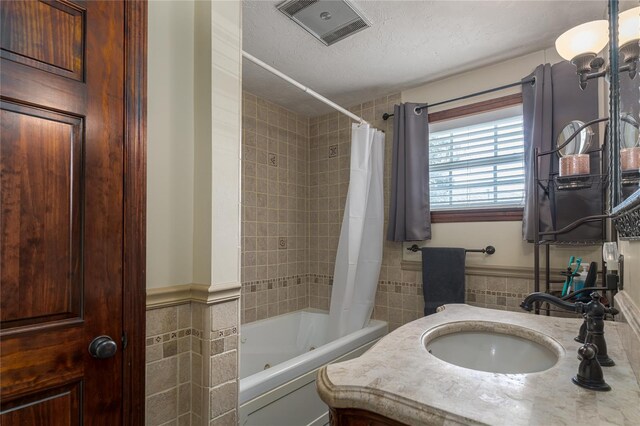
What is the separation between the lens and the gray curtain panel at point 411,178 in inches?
90.0

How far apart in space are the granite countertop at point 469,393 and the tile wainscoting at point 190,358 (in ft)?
1.87

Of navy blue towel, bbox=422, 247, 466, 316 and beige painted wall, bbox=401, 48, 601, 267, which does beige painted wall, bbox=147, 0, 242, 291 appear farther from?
beige painted wall, bbox=401, 48, 601, 267

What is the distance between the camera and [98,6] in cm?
97

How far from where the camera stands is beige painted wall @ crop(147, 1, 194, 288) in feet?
3.69

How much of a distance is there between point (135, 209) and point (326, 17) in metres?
1.31

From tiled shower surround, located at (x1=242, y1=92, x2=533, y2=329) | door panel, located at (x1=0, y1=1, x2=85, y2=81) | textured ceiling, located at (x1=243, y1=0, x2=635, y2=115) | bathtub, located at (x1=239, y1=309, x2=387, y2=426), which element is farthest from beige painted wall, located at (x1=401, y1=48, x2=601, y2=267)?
door panel, located at (x1=0, y1=1, x2=85, y2=81)

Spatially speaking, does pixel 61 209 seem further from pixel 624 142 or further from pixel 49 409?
pixel 624 142

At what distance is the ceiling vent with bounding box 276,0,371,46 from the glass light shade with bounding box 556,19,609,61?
2.96ft

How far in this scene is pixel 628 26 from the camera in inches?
34.2

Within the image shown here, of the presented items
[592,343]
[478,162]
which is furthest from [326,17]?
[592,343]

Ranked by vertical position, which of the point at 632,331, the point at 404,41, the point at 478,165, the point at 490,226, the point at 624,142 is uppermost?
the point at 404,41

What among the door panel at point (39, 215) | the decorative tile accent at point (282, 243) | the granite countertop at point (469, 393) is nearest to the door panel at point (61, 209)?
the door panel at point (39, 215)

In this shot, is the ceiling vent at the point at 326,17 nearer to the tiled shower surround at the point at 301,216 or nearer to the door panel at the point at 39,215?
the tiled shower surround at the point at 301,216

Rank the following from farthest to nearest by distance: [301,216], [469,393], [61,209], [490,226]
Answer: [301,216], [490,226], [61,209], [469,393]
